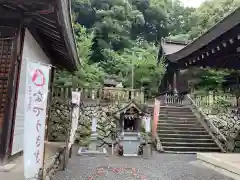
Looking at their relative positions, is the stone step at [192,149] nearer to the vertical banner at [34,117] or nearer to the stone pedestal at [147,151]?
the stone pedestal at [147,151]

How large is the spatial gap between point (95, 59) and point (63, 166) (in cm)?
2057

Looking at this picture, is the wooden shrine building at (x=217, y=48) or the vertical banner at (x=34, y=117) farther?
the wooden shrine building at (x=217, y=48)

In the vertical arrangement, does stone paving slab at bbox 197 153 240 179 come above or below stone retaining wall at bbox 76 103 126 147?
below

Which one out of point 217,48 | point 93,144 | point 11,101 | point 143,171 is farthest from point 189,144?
point 11,101

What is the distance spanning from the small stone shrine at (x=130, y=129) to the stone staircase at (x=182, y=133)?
4.98 ft

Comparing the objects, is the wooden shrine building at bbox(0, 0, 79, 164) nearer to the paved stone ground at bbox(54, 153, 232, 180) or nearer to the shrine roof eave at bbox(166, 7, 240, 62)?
the paved stone ground at bbox(54, 153, 232, 180)

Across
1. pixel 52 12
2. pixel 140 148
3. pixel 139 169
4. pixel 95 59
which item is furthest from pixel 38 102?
pixel 95 59

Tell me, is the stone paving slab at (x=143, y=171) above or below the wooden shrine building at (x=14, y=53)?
below

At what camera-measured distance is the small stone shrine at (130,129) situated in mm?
11406

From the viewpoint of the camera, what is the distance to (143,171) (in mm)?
7844

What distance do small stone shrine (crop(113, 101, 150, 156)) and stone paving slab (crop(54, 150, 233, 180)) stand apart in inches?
67.4

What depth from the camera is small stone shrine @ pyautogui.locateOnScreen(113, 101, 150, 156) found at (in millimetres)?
11406

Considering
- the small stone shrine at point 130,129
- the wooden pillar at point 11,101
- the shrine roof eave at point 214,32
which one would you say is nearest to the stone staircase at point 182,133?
the small stone shrine at point 130,129

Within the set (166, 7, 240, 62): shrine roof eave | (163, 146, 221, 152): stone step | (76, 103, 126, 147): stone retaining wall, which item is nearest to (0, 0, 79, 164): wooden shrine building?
(166, 7, 240, 62): shrine roof eave
